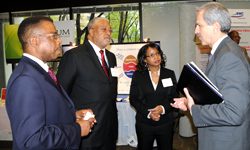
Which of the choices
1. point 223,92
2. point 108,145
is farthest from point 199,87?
point 108,145

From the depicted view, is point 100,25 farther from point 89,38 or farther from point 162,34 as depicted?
point 162,34

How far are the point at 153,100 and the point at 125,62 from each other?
2.09 metres

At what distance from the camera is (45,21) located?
51.1 inches

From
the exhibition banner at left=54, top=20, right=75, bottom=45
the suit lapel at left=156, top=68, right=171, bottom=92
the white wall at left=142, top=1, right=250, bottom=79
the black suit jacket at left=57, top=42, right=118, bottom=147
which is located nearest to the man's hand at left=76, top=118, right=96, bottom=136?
the black suit jacket at left=57, top=42, right=118, bottom=147

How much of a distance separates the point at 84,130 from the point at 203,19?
1.18 meters

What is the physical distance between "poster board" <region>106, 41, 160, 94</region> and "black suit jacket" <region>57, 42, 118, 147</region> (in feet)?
7.25

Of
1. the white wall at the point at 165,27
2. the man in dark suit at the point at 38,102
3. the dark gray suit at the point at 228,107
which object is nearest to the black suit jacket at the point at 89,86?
the man in dark suit at the point at 38,102

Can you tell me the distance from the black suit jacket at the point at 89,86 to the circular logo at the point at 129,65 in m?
2.25

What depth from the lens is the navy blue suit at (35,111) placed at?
1044mm

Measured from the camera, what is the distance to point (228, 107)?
1.28 m

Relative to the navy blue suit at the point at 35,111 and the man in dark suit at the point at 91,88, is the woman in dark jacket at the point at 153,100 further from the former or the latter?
the navy blue suit at the point at 35,111

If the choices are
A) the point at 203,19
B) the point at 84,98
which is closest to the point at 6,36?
the point at 84,98

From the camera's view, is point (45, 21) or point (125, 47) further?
point (125, 47)

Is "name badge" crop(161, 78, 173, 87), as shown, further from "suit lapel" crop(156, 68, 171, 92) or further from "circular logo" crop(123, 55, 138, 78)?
"circular logo" crop(123, 55, 138, 78)
